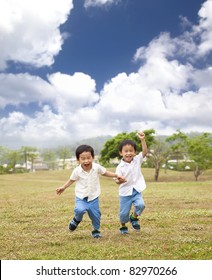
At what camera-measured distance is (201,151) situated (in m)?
52.3

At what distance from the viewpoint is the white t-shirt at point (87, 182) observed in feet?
27.8

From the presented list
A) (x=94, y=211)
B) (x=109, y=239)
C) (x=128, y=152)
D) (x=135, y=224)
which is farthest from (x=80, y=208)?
(x=128, y=152)

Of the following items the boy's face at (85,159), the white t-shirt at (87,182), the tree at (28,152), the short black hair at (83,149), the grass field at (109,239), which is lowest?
the grass field at (109,239)

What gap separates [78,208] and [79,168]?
920mm

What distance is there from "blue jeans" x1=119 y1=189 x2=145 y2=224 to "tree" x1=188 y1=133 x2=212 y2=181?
44874mm

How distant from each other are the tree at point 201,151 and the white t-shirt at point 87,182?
45521mm

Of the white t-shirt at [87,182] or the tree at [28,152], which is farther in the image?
the tree at [28,152]

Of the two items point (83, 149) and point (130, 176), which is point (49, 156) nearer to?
point (130, 176)

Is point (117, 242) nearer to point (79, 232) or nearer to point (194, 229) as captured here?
point (79, 232)

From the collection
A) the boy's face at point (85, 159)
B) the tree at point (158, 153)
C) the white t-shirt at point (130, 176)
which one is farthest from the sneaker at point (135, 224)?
the tree at point (158, 153)

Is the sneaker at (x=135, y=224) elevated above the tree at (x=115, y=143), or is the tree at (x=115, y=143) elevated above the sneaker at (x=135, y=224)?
the tree at (x=115, y=143)

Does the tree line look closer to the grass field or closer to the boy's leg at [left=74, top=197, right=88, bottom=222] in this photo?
the grass field

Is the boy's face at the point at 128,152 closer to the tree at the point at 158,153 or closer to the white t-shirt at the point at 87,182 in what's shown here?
the white t-shirt at the point at 87,182
